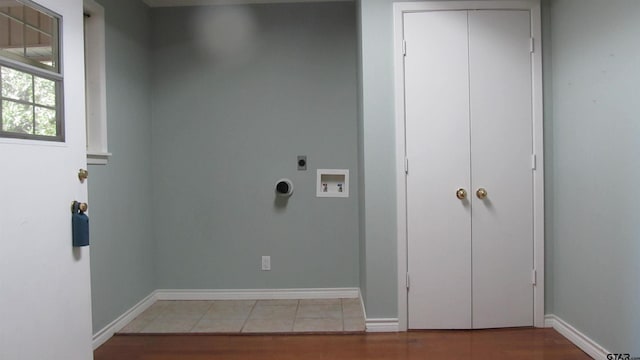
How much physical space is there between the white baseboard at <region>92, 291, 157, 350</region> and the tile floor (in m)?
0.04

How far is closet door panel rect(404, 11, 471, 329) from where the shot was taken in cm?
235

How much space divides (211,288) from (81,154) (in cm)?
171

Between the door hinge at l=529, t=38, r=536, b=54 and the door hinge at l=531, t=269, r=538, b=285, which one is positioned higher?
the door hinge at l=529, t=38, r=536, b=54

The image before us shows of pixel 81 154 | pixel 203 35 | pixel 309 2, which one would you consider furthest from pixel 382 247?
pixel 203 35

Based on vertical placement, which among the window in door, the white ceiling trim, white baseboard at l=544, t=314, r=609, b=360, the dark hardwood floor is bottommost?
the dark hardwood floor

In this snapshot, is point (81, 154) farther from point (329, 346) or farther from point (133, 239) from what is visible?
point (329, 346)

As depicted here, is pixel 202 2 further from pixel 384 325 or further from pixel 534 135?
pixel 384 325

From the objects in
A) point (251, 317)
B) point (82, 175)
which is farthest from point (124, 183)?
point (251, 317)

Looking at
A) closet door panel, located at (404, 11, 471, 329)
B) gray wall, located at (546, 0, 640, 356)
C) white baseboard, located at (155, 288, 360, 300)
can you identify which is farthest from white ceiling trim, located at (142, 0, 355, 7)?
white baseboard, located at (155, 288, 360, 300)

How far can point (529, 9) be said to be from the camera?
2.36 m

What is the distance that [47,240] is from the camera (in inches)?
60.4

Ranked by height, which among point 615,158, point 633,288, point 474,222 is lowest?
point 633,288

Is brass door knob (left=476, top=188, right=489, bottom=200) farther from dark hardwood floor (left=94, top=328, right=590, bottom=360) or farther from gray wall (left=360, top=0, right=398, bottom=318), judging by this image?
dark hardwood floor (left=94, top=328, right=590, bottom=360)

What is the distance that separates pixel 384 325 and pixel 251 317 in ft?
3.26
